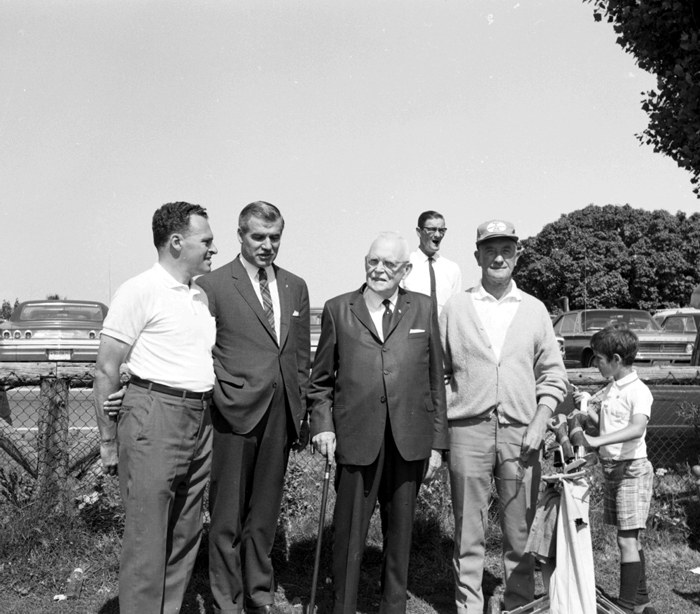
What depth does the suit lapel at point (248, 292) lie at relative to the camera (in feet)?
12.8

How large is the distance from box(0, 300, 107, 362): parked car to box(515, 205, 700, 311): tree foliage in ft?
135

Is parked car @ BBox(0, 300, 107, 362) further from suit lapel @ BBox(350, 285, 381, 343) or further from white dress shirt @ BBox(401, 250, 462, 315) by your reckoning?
suit lapel @ BBox(350, 285, 381, 343)

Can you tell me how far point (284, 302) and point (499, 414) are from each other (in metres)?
1.31

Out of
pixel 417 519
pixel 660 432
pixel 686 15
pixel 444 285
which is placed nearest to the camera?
pixel 417 519

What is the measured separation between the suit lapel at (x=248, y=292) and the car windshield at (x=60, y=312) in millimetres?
9523

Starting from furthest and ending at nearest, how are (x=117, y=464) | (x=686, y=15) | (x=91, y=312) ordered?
(x=91, y=312), (x=686, y=15), (x=117, y=464)

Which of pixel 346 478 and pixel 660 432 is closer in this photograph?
pixel 346 478

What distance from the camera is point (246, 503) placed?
3941 millimetres

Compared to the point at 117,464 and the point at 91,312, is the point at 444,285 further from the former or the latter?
the point at 91,312

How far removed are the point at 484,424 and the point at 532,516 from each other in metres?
0.55

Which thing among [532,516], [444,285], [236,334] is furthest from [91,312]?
[532,516]

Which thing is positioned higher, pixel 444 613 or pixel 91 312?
pixel 91 312

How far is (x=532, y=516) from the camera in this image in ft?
12.6

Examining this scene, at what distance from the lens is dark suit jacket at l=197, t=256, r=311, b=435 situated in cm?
376
